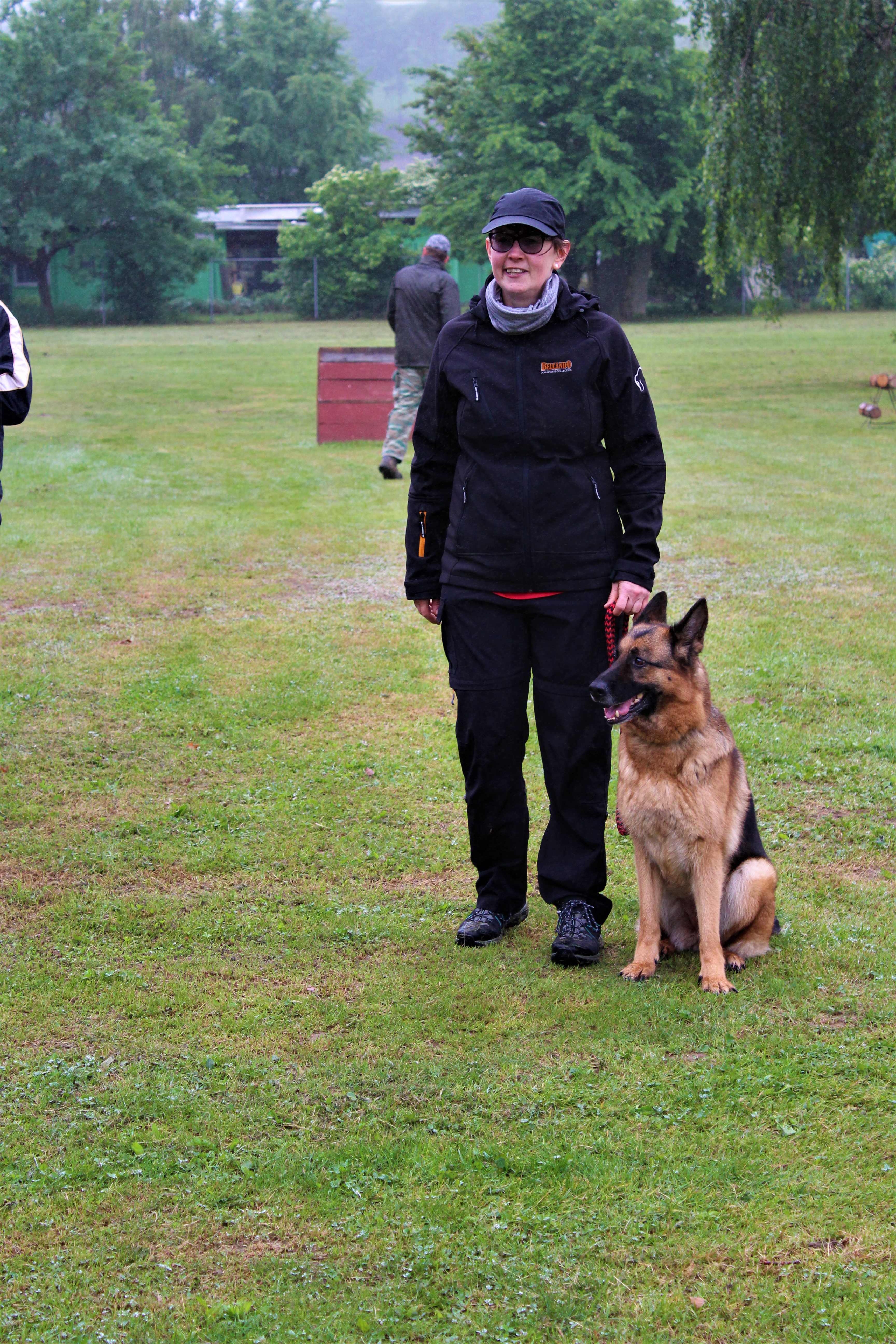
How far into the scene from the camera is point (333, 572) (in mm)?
9914

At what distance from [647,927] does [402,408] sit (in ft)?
34.3

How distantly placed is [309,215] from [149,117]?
1025 centimetres

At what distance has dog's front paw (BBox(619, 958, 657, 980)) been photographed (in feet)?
13.1

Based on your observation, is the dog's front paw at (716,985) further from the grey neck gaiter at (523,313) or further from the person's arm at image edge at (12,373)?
the person's arm at image edge at (12,373)

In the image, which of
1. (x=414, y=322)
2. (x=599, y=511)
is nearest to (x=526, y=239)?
(x=599, y=511)

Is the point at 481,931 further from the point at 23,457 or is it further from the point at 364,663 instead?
the point at 23,457

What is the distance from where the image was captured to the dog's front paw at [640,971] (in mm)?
3998

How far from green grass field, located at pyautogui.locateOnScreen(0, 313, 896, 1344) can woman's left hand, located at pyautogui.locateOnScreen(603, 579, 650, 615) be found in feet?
3.70

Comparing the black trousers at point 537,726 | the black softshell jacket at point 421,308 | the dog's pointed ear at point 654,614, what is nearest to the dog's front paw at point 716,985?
the black trousers at point 537,726

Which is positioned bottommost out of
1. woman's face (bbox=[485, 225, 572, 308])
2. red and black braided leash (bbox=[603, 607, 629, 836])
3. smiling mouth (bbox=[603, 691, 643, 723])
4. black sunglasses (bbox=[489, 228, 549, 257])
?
smiling mouth (bbox=[603, 691, 643, 723])

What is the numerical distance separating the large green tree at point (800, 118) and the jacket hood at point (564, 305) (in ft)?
51.5

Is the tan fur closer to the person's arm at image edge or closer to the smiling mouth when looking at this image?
the smiling mouth

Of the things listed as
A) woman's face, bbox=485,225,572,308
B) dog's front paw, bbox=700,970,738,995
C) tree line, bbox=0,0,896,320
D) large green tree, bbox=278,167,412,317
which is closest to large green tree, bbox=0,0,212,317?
tree line, bbox=0,0,896,320

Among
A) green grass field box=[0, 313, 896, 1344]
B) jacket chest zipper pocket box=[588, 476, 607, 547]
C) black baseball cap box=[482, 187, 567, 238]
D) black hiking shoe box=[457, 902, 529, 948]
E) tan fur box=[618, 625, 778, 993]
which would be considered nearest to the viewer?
green grass field box=[0, 313, 896, 1344]
